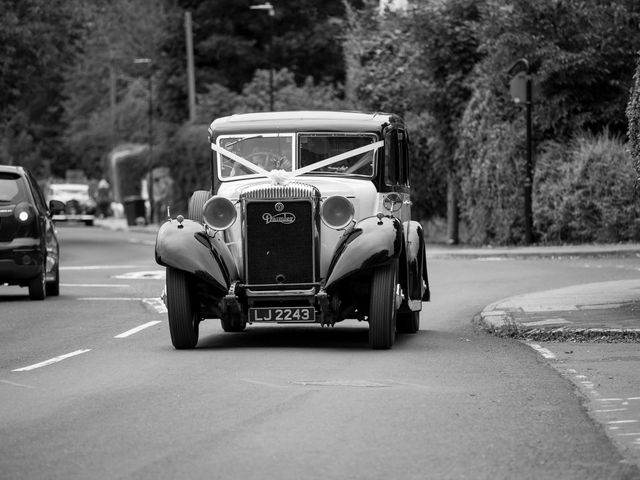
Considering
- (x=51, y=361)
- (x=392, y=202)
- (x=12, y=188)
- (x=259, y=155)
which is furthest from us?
(x=12, y=188)

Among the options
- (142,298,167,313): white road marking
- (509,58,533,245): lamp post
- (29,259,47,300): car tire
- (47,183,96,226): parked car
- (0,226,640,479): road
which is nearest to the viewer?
(0,226,640,479): road

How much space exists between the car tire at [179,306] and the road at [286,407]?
0.20 meters

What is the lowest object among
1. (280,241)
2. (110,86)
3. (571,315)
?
(571,315)

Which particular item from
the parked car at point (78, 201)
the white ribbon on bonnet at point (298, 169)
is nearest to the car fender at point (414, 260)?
the white ribbon on bonnet at point (298, 169)

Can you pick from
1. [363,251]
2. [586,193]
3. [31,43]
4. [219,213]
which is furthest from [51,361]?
[31,43]

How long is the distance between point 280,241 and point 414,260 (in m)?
1.80

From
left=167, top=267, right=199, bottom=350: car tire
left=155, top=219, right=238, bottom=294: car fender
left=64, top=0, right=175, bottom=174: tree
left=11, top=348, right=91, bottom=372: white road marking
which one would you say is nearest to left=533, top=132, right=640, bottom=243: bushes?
left=155, top=219, right=238, bottom=294: car fender

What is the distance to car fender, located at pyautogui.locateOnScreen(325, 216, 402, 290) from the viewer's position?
44.9 feet

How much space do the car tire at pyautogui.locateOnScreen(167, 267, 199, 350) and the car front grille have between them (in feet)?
2.01

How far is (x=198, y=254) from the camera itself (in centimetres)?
1388

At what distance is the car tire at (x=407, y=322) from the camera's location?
15961 mm

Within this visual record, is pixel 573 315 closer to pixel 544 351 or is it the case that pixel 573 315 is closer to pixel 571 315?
pixel 571 315

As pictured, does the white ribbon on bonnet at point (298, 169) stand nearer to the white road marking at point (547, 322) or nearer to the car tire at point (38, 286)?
the white road marking at point (547, 322)

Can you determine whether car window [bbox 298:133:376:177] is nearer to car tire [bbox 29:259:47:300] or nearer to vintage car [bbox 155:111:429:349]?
vintage car [bbox 155:111:429:349]
